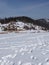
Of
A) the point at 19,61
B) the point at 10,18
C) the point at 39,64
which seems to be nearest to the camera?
the point at 39,64

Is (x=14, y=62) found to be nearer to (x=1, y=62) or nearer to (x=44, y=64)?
(x=1, y=62)

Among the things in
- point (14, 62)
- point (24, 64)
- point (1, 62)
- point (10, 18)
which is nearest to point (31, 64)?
point (24, 64)

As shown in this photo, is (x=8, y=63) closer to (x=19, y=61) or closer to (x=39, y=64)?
(x=19, y=61)

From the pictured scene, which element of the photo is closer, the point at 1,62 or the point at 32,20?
the point at 1,62

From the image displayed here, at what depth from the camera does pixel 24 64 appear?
3875 mm

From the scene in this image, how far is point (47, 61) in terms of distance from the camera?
164 inches

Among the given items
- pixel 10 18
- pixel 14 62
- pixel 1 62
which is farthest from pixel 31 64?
pixel 10 18

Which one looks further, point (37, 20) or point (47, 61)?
point (37, 20)

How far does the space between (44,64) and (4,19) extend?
4548 centimetres

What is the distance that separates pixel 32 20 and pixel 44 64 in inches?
1805

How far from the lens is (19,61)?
4.15 metres

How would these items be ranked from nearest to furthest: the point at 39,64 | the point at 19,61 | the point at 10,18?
the point at 39,64
the point at 19,61
the point at 10,18

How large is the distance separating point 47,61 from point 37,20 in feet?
150

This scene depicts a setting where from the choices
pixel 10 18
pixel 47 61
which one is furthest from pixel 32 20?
pixel 47 61
